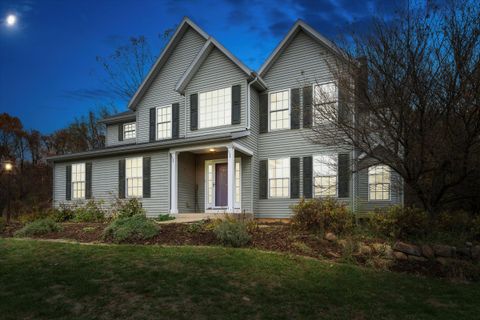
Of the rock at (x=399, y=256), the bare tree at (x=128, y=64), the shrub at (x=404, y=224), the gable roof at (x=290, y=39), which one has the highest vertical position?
the bare tree at (x=128, y=64)

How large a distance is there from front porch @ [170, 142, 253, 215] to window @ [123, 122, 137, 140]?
508cm

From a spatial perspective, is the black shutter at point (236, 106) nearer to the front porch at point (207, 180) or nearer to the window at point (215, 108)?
the window at point (215, 108)

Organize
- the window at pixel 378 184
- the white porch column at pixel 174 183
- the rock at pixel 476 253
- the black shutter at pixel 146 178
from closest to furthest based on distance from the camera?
the rock at pixel 476 253 → the window at pixel 378 184 → the white porch column at pixel 174 183 → the black shutter at pixel 146 178

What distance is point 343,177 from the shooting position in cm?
1327

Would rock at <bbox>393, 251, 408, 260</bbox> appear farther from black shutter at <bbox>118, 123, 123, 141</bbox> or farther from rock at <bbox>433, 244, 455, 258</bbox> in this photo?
black shutter at <bbox>118, 123, 123, 141</bbox>

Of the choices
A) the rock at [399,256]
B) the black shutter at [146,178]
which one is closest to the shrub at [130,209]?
the black shutter at [146,178]

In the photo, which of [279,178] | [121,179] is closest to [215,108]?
[279,178]

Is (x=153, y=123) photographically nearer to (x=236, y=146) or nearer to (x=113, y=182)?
(x=113, y=182)

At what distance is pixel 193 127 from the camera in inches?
608

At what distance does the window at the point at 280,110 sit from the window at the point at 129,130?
8.03 m

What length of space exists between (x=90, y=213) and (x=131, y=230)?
6754 millimetres

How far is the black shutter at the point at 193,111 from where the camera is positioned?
50.6 ft

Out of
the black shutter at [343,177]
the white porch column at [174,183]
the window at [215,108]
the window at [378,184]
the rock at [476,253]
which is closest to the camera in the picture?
the rock at [476,253]

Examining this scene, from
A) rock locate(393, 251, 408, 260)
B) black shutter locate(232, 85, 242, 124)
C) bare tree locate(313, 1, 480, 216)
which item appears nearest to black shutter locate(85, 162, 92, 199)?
black shutter locate(232, 85, 242, 124)
